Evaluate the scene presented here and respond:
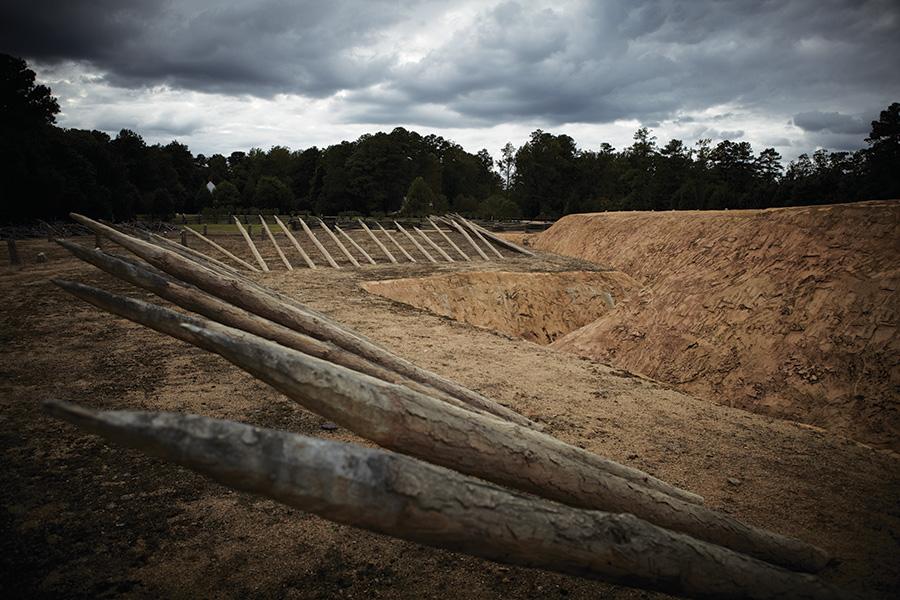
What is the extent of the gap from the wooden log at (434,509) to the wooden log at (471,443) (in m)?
0.38

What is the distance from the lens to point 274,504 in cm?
318

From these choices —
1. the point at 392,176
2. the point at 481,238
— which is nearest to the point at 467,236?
the point at 481,238

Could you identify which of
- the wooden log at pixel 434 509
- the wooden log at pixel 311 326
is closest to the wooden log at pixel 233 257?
the wooden log at pixel 311 326

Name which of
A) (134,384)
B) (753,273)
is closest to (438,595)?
(134,384)

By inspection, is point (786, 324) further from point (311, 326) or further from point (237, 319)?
point (237, 319)

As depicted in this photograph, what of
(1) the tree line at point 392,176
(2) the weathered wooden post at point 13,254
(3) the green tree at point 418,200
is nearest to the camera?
(2) the weathered wooden post at point 13,254

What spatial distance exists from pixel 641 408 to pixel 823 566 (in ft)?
9.13

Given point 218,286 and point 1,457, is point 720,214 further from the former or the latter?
point 1,457

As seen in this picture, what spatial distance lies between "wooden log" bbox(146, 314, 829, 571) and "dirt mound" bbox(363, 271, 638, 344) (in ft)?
32.7

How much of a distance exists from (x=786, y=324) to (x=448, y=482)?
7.44 metres

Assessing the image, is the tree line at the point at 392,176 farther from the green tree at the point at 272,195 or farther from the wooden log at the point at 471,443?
the wooden log at the point at 471,443

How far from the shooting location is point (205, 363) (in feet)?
18.8

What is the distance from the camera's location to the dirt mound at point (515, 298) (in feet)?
42.5

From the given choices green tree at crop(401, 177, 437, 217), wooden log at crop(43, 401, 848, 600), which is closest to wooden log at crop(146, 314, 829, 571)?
wooden log at crop(43, 401, 848, 600)
